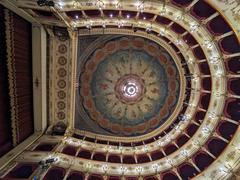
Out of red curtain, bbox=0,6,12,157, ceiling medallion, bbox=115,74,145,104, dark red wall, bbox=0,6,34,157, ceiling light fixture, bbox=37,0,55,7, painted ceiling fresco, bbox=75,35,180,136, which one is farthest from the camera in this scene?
ceiling medallion, bbox=115,74,145,104

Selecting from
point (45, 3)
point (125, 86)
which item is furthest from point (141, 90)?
point (45, 3)

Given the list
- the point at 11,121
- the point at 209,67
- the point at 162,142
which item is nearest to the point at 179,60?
the point at 209,67

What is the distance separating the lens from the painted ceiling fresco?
24.0 metres

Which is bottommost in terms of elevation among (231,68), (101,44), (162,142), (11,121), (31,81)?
(162,142)

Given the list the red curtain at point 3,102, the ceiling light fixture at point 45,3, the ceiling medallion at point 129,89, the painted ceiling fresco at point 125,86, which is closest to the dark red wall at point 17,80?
the red curtain at point 3,102

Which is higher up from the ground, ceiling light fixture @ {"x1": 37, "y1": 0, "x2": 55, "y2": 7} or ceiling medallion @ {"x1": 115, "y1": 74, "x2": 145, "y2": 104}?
ceiling light fixture @ {"x1": 37, "y1": 0, "x2": 55, "y2": 7}

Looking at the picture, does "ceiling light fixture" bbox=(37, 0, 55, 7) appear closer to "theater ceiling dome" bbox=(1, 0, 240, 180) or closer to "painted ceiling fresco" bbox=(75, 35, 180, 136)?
"theater ceiling dome" bbox=(1, 0, 240, 180)

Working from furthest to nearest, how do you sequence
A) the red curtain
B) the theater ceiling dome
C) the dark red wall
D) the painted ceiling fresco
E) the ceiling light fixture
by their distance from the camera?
1. the painted ceiling fresco
2. the theater ceiling dome
3. the dark red wall
4. the red curtain
5. the ceiling light fixture

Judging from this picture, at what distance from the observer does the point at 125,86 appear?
85.9 feet

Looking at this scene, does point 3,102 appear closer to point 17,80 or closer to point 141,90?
point 17,80

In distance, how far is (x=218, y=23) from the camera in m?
12.5

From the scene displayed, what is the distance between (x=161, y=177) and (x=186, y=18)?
13.1 m

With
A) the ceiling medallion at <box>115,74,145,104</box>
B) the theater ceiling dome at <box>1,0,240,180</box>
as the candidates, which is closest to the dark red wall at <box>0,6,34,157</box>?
the theater ceiling dome at <box>1,0,240,180</box>

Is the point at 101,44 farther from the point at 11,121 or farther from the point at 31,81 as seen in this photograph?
the point at 11,121
